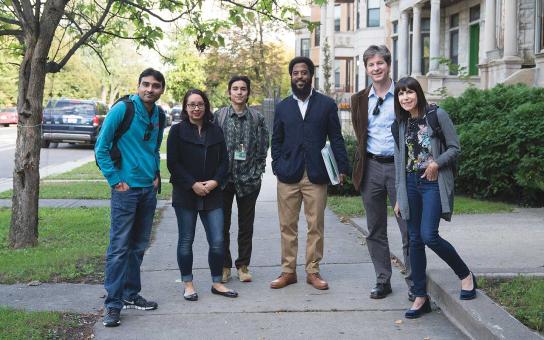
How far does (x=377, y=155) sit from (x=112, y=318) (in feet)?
8.39

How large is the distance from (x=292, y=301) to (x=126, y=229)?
1.57 m

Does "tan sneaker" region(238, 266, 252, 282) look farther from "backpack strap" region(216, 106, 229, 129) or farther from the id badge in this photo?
"backpack strap" region(216, 106, 229, 129)

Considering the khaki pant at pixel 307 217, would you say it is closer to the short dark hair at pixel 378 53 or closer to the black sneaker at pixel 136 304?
the short dark hair at pixel 378 53

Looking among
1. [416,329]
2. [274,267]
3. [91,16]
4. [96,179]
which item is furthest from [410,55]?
[416,329]

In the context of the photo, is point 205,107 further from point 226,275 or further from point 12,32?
point 12,32

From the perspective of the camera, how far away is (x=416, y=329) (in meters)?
5.27

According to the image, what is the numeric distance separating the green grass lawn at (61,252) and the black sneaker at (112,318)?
59.8 inches

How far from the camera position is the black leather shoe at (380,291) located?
6078mm

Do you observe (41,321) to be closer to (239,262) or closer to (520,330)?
(239,262)

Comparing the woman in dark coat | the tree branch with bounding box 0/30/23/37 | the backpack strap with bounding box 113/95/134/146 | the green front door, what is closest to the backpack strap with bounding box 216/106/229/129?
the woman in dark coat

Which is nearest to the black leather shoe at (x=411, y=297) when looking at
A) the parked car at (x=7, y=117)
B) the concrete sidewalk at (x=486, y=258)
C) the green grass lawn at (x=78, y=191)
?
the concrete sidewalk at (x=486, y=258)

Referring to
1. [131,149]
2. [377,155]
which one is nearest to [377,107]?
[377,155]

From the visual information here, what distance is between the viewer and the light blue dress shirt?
5.97 meters

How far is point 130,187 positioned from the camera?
5.52m
